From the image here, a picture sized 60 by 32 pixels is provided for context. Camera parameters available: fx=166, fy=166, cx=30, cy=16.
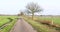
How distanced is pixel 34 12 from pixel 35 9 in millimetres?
1647

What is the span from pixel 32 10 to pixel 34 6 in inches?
115

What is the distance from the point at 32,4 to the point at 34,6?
2.74 meters

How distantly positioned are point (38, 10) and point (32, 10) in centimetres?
360

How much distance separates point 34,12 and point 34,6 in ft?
11.3

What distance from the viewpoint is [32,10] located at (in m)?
84.7

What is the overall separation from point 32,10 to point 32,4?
516 centimetres

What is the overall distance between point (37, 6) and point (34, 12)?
157 inches

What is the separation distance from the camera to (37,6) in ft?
285

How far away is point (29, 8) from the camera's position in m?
88.1

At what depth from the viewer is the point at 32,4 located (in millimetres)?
88625

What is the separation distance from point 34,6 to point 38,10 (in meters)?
2.94

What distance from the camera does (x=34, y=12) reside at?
85000 millimetres
